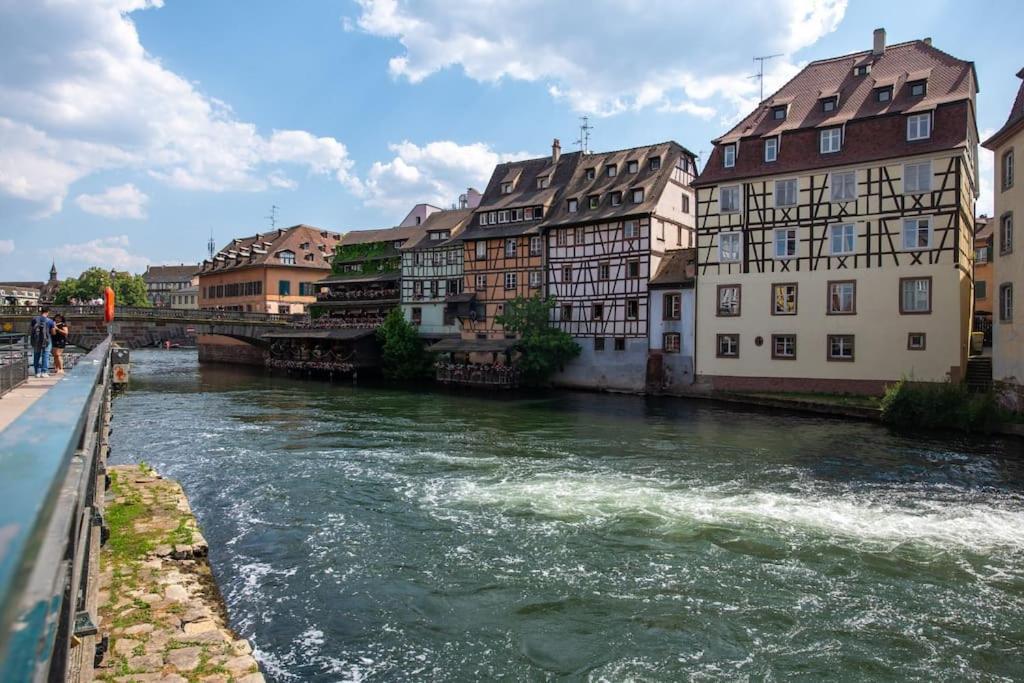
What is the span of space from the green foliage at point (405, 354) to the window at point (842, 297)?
2450cm

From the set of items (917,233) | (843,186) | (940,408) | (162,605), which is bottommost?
(162,605)

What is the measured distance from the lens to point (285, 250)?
68.5 metres

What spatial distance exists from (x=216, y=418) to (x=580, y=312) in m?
21.1

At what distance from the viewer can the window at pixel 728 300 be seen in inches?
1312

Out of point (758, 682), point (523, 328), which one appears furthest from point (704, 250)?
point (758, 682)

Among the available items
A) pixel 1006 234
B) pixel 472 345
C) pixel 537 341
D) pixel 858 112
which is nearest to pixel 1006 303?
pixel 1006 234

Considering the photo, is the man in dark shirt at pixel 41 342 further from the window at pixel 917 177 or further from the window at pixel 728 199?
the window at pixel 917 177

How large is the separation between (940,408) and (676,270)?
51.8 ft

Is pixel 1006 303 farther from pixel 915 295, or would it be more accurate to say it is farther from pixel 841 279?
pixel 841 279

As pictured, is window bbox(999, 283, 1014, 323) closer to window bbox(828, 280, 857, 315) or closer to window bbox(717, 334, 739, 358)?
window bbox(828, 280, 857, 315)

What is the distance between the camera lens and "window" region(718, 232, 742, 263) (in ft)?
110

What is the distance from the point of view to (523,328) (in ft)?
128

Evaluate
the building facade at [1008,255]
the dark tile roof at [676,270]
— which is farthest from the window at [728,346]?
the building facade at [1008,255]

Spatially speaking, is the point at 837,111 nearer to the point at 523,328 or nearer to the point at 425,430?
the point at 523,328
